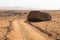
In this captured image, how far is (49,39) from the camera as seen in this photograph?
2391 cm

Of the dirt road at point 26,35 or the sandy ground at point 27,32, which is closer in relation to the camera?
the dirt road at point 26,35

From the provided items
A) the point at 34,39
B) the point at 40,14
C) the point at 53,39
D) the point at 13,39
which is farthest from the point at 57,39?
the point at 40,14

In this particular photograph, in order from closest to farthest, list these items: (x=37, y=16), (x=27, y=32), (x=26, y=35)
→ (x=26, y=35) → (x=27, y=32) → (x=37, y=16)

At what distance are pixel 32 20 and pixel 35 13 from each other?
2256mm

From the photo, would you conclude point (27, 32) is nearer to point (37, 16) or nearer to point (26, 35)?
point (26, 35)

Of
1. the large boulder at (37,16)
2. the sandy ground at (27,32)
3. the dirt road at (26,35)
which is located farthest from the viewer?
the large boulder at (37,16)

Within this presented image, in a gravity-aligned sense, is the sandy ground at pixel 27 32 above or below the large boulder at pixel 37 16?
above

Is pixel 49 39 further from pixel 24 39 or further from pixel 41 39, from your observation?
pixel 24 39

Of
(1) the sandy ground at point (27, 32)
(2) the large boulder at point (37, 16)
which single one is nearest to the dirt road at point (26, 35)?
(1) the sandy ground at point (27, 32)

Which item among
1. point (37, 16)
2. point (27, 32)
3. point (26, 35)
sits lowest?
point (37, 16)

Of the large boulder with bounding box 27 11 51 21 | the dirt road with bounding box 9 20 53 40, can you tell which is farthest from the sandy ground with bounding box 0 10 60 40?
the large boulder with bounding box 27 11 51 21

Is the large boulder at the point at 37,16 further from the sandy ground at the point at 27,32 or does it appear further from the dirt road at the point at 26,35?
the dirt road at the point at 26,35

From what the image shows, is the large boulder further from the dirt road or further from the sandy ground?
the dirt road

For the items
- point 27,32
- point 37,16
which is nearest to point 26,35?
point 27,32
